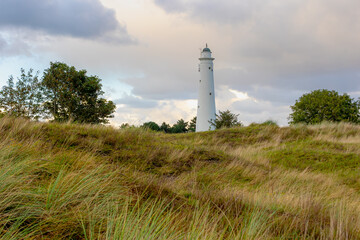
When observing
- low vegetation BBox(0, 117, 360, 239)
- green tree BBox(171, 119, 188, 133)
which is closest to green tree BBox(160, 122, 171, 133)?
green tree BBox(171, 119, 188, 133)

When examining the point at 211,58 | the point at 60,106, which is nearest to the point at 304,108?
the point at 211,58

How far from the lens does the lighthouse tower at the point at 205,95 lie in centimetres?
3884

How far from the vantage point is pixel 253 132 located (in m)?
18.5

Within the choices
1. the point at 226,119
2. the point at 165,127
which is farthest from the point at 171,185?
the point at 165,127

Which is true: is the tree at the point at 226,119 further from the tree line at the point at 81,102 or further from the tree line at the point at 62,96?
the tree line at the point at 62,96

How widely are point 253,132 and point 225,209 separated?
14597 millimetres

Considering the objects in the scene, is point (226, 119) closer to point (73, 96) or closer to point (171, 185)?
point (73, 96)

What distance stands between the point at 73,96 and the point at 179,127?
737 inches

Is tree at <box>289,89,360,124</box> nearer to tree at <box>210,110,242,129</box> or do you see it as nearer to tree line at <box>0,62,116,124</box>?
tree at <box>210,110,242,129</box>

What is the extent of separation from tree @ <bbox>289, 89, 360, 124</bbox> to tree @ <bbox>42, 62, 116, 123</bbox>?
65.5ft

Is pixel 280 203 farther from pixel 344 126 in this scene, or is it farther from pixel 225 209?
pixel 344 126

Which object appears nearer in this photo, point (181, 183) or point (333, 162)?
point (181, 183)

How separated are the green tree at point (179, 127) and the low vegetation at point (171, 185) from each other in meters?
24.9

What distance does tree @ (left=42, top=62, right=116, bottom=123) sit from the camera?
1129 inches
